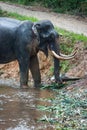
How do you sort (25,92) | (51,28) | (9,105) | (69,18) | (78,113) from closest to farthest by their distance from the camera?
(78,113), (9,105), (25,92), (51,28), (69,18)

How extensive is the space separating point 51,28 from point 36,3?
37.2 feet

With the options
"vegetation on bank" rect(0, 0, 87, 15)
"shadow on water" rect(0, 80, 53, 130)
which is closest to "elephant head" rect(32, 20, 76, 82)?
"shadow on water" rect(0, 80, 53, 130)

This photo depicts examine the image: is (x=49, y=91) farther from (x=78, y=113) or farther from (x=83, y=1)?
(x=83, y=1)

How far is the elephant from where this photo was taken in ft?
44.4

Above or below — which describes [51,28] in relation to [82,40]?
above

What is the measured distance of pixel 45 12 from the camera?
75.7ft

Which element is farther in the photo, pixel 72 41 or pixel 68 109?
pixel 72 41

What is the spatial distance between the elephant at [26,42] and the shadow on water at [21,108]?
0.78 meters

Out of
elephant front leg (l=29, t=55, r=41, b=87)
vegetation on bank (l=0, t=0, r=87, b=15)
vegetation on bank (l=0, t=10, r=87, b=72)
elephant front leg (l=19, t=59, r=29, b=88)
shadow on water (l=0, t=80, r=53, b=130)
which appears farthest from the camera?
vegetation on bank (l=0, t=0, r=87, b=15)

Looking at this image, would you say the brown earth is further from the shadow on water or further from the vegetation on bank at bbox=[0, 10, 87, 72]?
the shadow on water

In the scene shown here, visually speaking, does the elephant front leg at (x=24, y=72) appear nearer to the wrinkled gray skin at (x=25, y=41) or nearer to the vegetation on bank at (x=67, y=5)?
the wrinkled gray skin at (x=25, y=41)

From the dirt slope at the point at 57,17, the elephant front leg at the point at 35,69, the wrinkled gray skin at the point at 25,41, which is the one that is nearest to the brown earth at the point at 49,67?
the elephant front leg at the point at 35,69

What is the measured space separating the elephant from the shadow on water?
0.78 metres

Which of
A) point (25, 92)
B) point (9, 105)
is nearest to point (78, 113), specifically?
point (9, 105)
